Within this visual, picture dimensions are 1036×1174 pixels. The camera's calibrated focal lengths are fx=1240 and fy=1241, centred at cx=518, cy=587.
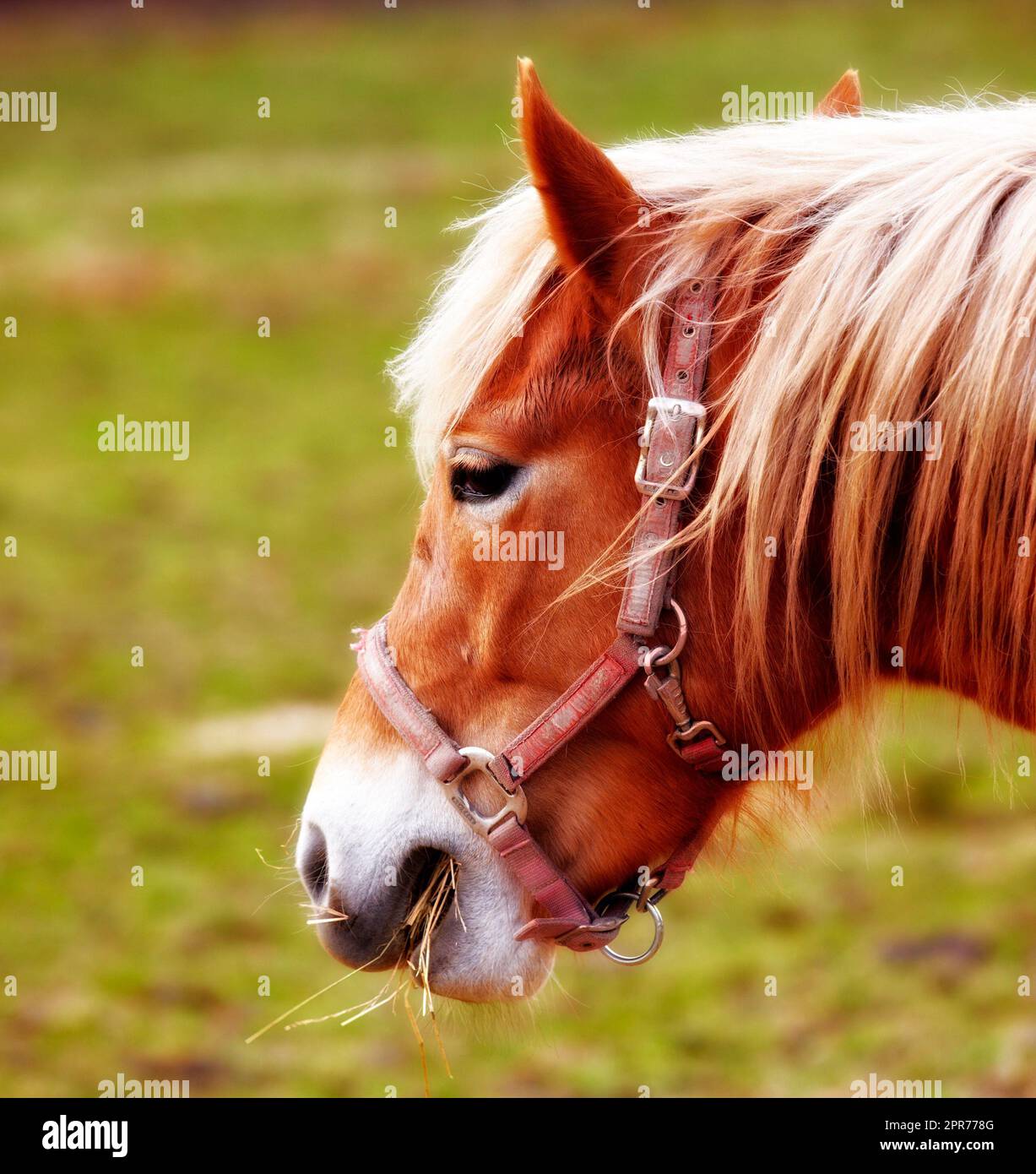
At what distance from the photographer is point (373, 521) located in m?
10.0

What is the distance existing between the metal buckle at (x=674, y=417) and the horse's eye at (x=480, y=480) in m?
0.23

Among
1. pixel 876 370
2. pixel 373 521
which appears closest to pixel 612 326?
pixel 876 370

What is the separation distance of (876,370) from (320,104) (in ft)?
70.8

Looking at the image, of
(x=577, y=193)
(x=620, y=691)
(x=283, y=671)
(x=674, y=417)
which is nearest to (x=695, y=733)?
(x=620, y=691)

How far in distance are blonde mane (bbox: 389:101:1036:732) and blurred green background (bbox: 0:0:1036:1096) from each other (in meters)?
0.35

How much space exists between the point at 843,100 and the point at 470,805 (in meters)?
1.59

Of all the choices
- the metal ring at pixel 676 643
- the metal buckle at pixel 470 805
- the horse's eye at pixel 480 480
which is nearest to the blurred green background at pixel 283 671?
the metal ring at pixel 676 643

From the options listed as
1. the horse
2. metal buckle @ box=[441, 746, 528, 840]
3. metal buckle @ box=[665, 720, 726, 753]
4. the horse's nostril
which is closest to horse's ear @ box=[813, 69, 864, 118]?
the horse

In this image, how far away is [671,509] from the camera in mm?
2006

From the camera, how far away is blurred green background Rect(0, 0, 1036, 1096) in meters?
4.33

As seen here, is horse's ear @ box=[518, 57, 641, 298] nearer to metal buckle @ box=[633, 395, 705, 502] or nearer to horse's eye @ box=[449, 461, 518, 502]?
metal buckle @ box=[633, 395, 705, 502]

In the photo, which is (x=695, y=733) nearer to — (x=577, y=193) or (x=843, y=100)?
(x=577, y=193)

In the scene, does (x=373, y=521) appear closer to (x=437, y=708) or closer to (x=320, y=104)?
(x=437, y=708)

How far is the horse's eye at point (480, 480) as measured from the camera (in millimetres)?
2094
